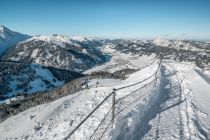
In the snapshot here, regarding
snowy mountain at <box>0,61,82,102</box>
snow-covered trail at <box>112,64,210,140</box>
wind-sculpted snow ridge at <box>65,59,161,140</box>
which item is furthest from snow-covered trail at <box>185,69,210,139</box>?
Answer: snowy mountain at <box>0,61,82,102</box>

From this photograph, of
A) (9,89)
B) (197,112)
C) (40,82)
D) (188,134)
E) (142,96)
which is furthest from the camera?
(40,82)

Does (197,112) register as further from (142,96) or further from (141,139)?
(141,139)

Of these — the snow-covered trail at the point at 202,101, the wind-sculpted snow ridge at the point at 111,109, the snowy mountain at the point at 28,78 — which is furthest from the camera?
the snowy mountain at the point at 28,78

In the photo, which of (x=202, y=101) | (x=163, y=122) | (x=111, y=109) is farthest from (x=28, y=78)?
(x=163, y=122)

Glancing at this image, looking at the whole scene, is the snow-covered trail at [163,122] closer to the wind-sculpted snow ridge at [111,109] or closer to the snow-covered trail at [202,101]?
the snow-covered trail at [202,101]

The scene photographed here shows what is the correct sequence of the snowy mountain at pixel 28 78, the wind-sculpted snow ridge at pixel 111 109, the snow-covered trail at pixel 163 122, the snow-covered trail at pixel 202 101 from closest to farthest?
the wind-sculpted snow ridge at pixel 111 109, the snow-covered trail at pixel 163 122, the snow-covered trail at pixel 202 101, the snowy mountain at pixel 28 78

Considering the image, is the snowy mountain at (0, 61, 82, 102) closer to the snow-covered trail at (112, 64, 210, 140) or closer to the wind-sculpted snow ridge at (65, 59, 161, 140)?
the wind-sculpted snow ridge at (65, 59, 161, 140)

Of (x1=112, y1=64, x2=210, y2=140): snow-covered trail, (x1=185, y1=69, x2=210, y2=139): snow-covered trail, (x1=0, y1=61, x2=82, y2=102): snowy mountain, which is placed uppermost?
(x1=112, y1=64, x2=210, y2=140): snow-covered trail

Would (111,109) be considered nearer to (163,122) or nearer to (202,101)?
(163,122)

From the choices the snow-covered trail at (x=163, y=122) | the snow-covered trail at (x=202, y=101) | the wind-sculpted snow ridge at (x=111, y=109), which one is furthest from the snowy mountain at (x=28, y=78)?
the snow-covered trail at (x=163, y=122)

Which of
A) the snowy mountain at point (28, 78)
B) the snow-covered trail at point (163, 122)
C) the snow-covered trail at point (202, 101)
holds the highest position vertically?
the snow-covered trail at point (163, 122)

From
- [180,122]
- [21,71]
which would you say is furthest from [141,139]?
[21,71]
